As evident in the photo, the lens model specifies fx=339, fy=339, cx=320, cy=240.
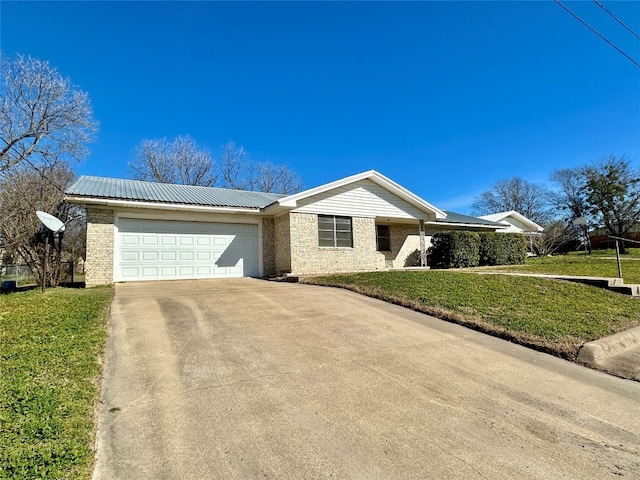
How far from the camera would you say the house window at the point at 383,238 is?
56.2 feet

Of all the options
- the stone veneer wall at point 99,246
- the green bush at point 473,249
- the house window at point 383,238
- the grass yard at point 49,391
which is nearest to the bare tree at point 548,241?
the green bush at point 473,249

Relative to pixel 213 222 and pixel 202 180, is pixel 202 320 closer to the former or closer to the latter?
pixel 213 222

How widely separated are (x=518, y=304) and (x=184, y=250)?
10.6 metres

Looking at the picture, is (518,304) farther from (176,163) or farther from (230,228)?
(176,163)

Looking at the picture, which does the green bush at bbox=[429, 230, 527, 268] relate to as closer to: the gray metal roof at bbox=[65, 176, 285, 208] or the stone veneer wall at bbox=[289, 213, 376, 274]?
the stone veneer wall at bbox=[289, 213, 376, 274]

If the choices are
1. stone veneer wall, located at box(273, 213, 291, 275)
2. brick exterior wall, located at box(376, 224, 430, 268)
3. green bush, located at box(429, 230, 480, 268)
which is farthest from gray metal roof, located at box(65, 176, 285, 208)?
green bush, located at box(429, 230, 480, 268)

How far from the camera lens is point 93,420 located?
2.90 m

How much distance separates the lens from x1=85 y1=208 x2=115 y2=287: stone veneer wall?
10.7m

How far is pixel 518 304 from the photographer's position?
24.1ft

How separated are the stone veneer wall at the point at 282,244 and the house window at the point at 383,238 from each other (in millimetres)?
5578

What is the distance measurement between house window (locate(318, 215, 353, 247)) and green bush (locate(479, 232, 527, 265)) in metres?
7.05

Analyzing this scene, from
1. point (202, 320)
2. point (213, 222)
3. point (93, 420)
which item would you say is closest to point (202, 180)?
point (213, 222)

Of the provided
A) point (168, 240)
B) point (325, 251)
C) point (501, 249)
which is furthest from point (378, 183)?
point (168, 240)

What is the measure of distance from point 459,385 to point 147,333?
453 centimetres
